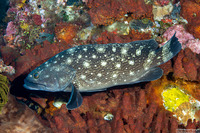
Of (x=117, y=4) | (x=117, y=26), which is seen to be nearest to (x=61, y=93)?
(x=117, y=26)

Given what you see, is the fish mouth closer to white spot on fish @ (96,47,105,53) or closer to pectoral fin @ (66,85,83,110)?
pectoral fin @ (66,85,83,110)

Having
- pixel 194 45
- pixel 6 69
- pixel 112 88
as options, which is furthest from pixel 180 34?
pixel 6 69

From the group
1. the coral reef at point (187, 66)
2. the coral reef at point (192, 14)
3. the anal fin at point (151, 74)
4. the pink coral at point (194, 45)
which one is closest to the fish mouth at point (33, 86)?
the anal fin at point (151, 74)

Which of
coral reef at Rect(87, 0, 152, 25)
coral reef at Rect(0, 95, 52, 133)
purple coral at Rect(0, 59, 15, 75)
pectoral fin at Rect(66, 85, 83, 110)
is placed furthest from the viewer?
coral reef at Rect(87, 0, 152, 25)

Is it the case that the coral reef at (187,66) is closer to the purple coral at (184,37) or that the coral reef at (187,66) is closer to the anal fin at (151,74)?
the anal fin at (151,74)

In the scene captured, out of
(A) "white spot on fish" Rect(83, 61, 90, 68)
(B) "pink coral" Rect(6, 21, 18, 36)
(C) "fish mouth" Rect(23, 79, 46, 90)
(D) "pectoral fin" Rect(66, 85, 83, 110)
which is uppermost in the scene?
(B) "pink coral" Rect(6, 21, 18, 36)

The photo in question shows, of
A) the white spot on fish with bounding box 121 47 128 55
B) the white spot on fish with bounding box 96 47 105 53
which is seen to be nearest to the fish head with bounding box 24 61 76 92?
the white spot on fish with bounding box 96 47 105 53
